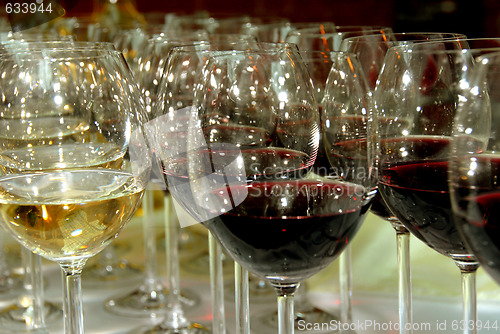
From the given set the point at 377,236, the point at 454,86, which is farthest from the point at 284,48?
the point at 377,236

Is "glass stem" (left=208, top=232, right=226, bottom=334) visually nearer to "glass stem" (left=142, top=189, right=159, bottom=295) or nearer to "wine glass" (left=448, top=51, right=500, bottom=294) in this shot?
"glass stem" (left=142, top=189, right=159, bottom=295)

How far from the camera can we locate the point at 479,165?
451mm

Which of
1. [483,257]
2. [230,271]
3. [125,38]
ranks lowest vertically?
[230,271]

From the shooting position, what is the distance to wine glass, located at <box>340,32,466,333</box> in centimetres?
73

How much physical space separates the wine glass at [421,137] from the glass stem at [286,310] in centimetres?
12

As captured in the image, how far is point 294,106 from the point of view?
587mm

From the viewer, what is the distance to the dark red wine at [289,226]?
55cm

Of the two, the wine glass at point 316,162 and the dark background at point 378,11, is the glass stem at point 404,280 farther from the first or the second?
the dark background at point 378,11

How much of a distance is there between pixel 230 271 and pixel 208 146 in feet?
1.84

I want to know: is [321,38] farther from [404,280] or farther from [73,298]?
[73,298]

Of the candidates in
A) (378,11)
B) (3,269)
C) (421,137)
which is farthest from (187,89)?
(378,11)

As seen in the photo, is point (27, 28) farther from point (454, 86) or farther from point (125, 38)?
point (454, 86)

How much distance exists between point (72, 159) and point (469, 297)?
0.39m

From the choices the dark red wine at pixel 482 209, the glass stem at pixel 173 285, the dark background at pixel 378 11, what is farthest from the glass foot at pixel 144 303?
the dark background at pixel 378 11
